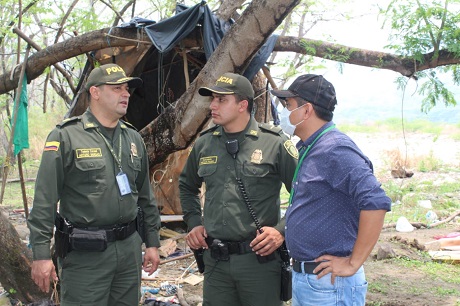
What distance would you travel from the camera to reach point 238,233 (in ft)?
10.6

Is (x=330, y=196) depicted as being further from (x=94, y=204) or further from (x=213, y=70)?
(x=213, y=70)

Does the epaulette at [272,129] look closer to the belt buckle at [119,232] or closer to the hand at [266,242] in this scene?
the hand at [266,242]

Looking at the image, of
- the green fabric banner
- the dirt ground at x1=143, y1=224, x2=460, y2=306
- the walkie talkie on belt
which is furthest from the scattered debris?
the green fabric banner

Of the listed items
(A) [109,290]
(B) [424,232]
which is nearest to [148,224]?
(A) [109,290]

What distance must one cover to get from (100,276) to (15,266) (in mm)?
1685

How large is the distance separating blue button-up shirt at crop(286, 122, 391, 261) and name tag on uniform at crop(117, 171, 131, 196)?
4.24 feet

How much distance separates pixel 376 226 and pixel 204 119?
3267 mm

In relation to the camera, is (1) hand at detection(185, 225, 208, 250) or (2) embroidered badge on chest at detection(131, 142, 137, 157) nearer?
(1) hand at detection(185, 225, 208, 250)

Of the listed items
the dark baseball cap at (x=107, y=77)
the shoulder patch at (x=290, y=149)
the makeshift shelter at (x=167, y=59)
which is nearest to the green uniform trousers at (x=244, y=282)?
the shoulder patch at (x=290, y=149)

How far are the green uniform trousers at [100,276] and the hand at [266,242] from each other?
87cm

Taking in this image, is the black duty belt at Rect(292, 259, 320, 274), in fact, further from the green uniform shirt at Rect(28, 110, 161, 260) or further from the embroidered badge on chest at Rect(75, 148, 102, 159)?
the embroidered badge on chest at Rect(75, 148, 102, 159)

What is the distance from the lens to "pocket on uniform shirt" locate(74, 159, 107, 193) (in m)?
3.23

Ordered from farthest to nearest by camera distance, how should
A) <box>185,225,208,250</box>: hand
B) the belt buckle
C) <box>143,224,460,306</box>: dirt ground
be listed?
<box>143,224,460,306</box>: dirt ground → <box>185,225,208,250</box>: hand → the belt buckle

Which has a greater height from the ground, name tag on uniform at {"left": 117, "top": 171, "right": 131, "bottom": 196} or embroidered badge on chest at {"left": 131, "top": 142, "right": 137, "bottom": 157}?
embroidered badge on chest at {"left": 131, "top": 142, "right": 137, "bottom": 157}
